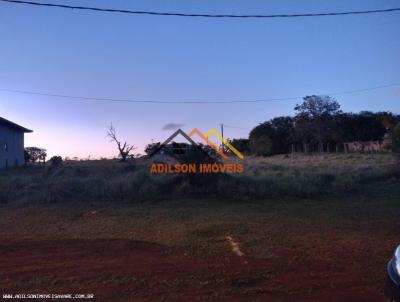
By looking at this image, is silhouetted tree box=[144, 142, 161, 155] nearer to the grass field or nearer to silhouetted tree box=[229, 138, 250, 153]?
the grass field

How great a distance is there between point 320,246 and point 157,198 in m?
6.61

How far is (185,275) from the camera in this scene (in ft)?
14.9

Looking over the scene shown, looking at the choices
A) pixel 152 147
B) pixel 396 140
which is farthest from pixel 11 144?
pixel 396 140

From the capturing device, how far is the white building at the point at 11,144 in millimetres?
25033

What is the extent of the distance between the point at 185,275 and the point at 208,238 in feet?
7.08

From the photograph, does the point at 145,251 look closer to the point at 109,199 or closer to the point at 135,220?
the point at 135,220

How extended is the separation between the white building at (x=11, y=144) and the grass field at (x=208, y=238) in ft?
44.9

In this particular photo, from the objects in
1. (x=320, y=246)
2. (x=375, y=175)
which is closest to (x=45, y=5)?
(x=320, y=246)

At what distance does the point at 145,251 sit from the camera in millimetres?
5758

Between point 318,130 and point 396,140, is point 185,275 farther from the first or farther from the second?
point 318,130

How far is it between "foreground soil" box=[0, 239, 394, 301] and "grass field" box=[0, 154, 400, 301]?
0.05 ft

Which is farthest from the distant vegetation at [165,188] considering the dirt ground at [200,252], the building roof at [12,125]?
the building roof at [12,125]

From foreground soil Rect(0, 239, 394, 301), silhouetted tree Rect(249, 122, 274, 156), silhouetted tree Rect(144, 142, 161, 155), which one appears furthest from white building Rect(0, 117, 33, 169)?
silhouetted tree Rect(249, 122, 274, 156)

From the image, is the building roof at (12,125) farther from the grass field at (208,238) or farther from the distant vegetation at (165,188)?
the grass field at (208,238)
